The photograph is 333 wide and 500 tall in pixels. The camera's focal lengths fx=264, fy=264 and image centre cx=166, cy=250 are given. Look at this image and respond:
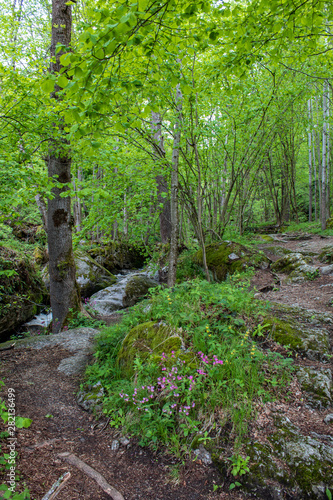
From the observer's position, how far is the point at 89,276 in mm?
10344

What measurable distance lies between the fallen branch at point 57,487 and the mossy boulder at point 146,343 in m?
1.31

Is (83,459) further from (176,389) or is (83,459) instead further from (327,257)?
(327,257)

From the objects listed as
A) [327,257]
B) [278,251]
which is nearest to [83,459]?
[327,257]

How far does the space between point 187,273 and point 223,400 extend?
618cm

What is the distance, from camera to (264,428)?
242 cm

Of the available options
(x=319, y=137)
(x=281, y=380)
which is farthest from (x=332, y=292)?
(x=319, y=137)

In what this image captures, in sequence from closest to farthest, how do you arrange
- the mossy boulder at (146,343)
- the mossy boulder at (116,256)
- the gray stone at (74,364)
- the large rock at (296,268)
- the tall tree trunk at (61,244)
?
1. the mossy boulder at (146,343)
2. the gray stone at (74,364)
3. the tall tree trunk at (61,244)
4. the large rock at (296,268)
5. the mossy boulder at (116,256)

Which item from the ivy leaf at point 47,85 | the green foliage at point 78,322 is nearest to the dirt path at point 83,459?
the green foliage at point 78,322

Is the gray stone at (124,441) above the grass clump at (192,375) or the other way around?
the other way around

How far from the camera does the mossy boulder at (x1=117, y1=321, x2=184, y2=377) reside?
3.26 metres

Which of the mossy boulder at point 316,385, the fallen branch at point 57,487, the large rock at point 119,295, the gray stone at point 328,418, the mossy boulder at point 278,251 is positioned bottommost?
the large rock at point 119,295

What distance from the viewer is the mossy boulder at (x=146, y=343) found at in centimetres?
326

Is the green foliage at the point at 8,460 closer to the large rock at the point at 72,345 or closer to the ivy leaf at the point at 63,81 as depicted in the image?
the large rock at the point at 72,345

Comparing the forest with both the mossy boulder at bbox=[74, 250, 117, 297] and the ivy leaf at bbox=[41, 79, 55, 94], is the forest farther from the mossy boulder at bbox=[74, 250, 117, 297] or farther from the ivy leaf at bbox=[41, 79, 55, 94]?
the mossy boulder at bbox=[74, 250, 117, 297]
